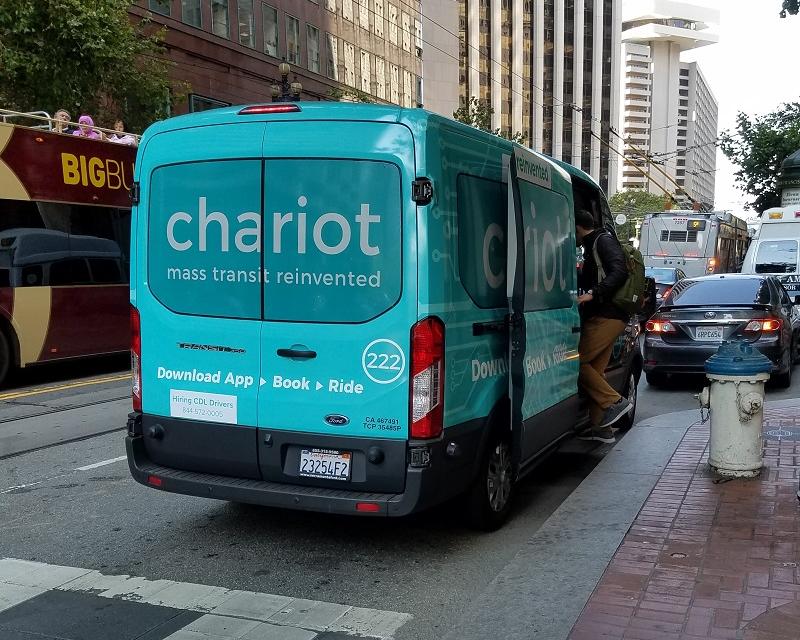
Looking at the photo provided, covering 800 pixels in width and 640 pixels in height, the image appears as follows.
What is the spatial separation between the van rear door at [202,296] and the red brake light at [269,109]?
9cm

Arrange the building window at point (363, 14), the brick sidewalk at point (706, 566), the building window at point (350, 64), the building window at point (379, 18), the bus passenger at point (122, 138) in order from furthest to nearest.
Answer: the building window at point (379, 18) < the building window at point (363, 14) < the building window at point (350, 64) < the bus passenger at point (122, 138) < the brick sidewalk at point (706, 566)

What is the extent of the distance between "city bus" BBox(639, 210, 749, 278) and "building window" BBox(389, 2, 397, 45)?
2970 centimetres

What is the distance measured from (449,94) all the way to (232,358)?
77.0 meters

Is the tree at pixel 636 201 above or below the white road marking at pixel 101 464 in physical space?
above

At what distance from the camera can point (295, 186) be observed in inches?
192

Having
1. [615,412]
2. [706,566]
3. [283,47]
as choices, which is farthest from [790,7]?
[283,47]

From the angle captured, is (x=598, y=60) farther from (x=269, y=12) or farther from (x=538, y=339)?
(x=538, y=339)

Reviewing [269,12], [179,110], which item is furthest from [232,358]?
[269,12]

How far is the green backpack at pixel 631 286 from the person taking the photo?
7.50m

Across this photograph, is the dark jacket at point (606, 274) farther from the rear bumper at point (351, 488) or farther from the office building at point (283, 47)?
the office building at point (283, 47)

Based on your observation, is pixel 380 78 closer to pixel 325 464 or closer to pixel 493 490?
pixel 493 490

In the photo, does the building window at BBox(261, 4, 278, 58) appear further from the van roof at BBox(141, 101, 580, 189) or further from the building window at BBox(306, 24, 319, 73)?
the van roof at BBox(141, 101, 580, 189)

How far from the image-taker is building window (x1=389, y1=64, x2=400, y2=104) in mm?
57375

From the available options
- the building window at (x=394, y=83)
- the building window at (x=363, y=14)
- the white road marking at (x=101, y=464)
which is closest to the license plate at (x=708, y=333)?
the white road marking at (x=101, y=464)
